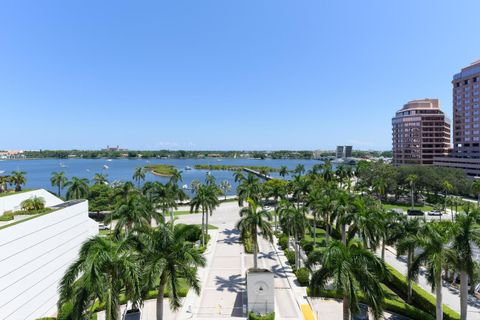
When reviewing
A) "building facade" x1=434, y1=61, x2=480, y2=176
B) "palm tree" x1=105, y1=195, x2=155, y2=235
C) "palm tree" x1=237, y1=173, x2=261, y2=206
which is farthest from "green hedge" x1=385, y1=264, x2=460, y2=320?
"building facade" x1=434, y1=61, x2=480, y2=176

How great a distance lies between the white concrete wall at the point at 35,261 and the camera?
16886 mm

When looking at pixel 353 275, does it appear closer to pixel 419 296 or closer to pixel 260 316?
pixel 260 316

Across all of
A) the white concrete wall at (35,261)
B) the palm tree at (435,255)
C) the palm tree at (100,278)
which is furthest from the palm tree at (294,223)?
the white concrete wall at (35,261)

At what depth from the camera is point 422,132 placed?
4092 inches

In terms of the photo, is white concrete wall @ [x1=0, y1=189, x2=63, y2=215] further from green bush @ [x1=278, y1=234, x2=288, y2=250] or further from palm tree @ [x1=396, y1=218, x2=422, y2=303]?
palm tree @ [x1=396, y1=218, x2=422, y2=303]

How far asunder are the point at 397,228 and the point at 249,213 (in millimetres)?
14346

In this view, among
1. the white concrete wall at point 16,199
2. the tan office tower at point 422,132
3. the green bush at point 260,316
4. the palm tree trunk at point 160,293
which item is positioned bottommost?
the green bush at point 260,316

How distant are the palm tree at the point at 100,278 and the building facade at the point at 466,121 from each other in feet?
350

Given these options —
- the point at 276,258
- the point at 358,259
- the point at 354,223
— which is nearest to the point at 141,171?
the point at 276,258

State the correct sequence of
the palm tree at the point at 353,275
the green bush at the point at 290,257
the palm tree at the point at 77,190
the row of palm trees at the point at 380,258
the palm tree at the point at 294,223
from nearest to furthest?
the palm tree at the point at 353,275, the row of palm trees at the point at 380,258, the palm tree at the point at 294,223, the green bush at the point at 290,257, the palm tree at the point at 77,190

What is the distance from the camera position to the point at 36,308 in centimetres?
1920

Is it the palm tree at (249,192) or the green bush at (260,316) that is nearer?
the green bush at (260,316)

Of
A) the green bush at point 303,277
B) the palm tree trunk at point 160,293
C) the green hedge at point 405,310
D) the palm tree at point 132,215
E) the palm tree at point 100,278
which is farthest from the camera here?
the palm tree at point 132,215

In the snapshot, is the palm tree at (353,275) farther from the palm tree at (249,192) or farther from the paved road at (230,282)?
the palm tree at (249,192)
